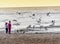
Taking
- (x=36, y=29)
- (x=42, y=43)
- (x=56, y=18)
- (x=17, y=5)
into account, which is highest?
(x=17, y=5)

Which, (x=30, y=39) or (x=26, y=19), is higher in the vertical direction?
(x=26, y=19)

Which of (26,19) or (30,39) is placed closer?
(30,39)

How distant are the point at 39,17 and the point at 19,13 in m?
0.27

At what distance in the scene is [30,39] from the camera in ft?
6.31

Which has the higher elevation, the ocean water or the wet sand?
the ocean water

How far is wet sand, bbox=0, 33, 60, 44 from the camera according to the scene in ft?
6.22

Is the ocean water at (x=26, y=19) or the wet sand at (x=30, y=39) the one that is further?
the ocean water at (x=26, y=19)

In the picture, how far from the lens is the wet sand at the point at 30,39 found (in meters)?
1.89

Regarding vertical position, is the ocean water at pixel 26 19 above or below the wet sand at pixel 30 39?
above

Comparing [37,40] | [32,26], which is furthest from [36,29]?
[37,40]

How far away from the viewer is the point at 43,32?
6.66ft

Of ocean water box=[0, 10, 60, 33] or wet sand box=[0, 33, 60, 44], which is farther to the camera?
ocean water box=[0, 10, 60, 33]

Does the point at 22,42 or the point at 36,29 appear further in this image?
the point at 36,29

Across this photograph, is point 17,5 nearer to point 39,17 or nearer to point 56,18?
point 39,17
